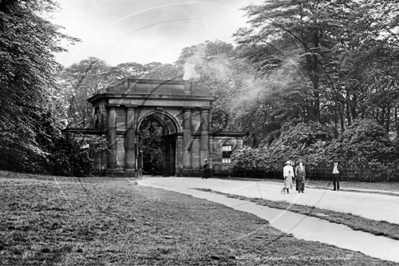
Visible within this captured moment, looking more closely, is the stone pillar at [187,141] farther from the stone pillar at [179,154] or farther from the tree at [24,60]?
the tree at [24,60]

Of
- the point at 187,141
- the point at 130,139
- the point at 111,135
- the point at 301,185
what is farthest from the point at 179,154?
the point at 301,185

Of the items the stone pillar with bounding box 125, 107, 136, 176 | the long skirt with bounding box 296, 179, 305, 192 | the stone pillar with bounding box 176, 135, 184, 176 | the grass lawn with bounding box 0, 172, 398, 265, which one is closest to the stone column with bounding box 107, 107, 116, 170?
the stone pillar with bounding box 125, 107, 136, 176

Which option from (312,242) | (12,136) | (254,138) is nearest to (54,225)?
(312,242)

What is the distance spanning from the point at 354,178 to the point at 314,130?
6631 mm

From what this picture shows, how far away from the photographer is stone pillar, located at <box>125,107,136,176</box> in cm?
4272

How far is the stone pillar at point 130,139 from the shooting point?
42.7 meters

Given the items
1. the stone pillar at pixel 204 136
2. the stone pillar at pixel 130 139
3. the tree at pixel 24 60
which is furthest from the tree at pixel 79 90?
the stone pillar at pixel 204 136

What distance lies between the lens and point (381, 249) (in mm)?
10062

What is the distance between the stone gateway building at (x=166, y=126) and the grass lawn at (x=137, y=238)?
2891 cm

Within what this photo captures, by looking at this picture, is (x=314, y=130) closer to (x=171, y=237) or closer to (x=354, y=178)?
(x=354, y=178)

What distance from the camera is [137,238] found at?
9.24 m

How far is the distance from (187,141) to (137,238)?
116 feet

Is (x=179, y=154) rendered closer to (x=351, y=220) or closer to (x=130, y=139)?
(x=130, y=139)

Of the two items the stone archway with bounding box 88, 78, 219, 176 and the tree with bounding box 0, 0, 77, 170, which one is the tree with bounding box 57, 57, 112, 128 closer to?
the stone archway with bounding box 88, 78, 219, 176
